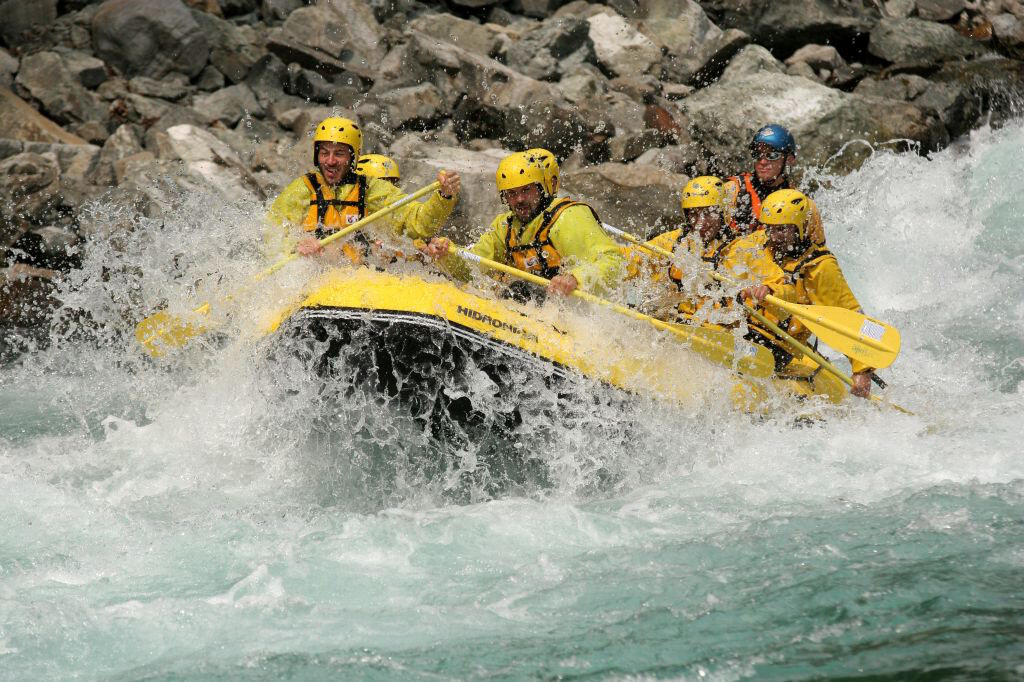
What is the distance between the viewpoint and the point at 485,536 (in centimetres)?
550

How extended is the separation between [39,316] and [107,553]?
506 centimetres

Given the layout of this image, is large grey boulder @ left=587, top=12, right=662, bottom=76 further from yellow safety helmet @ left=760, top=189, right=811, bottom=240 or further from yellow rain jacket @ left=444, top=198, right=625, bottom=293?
yellow rain jacket @ left=444, top=198, right=625, bottom=293

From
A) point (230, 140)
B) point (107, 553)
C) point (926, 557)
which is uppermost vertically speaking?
point (230, 140)

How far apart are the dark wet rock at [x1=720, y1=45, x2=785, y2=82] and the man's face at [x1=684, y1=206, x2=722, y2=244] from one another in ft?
24.8

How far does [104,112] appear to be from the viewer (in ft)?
39.7

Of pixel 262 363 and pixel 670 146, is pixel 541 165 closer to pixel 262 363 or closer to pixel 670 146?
pixel 262 363

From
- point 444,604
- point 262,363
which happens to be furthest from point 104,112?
point 444,604

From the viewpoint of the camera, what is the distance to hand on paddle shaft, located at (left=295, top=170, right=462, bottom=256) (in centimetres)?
680

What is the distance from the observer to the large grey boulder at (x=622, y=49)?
1406 cm

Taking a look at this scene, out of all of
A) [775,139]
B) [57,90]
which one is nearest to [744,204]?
[775,139]

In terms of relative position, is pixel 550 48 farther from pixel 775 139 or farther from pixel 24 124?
pixel 775 139

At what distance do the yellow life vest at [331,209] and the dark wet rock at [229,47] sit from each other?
6273mm

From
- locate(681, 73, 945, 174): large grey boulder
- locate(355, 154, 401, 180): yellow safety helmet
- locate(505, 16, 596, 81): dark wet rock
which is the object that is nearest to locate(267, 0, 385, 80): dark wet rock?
locate(505, 16, 596, 81): dark wet rock

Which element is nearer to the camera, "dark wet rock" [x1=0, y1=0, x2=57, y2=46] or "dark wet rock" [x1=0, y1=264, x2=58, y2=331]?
"dark wet rock" [x1=0, y1=264, x2=58, y2=331]
